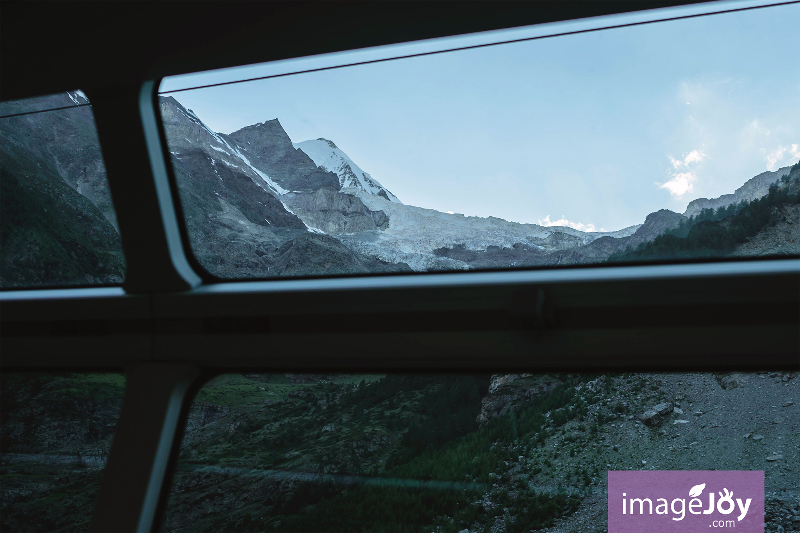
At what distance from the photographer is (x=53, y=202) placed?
228 centimetres

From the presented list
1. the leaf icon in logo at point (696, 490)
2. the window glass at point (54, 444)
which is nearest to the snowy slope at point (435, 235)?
the leaf icon in logo at point (696, 490)

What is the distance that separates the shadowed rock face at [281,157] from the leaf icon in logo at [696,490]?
1.72 metres

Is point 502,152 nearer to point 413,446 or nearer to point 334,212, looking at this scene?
point 334,212

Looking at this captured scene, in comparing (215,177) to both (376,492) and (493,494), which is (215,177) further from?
(493,494)

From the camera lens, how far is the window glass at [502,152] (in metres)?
1.59

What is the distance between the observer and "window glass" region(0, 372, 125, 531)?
1.98 meters

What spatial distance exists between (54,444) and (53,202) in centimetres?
112

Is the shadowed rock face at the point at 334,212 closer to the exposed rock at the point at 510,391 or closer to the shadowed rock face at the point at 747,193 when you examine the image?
the exposed rock at the point at 510,391

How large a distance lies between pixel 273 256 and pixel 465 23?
47.1 inches

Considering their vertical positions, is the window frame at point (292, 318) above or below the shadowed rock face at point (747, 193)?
below

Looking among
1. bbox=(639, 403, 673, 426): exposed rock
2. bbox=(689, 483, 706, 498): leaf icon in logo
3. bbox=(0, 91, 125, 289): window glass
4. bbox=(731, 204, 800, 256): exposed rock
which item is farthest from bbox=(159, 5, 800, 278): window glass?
bbox=(689, 483, 706, 498): leaf icon in logo

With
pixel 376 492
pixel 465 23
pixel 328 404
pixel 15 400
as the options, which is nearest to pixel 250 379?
pixel 328 404

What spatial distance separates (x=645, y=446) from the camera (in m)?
1.58

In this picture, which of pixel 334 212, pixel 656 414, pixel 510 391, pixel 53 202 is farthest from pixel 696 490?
pixel 53 202
